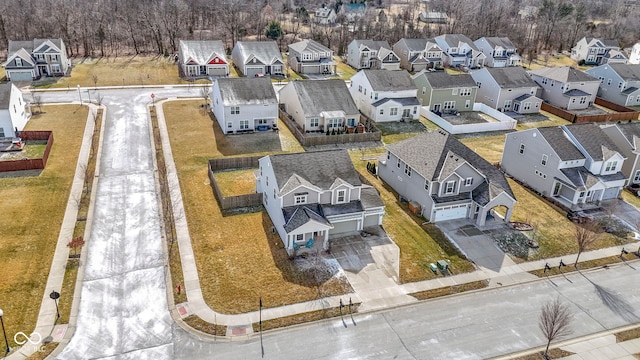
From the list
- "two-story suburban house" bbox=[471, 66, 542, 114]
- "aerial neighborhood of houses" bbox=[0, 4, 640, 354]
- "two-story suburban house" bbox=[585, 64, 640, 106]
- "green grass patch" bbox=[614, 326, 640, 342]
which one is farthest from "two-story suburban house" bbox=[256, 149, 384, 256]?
"two-story suburban house" bbox=[585, 64, 640, 106]

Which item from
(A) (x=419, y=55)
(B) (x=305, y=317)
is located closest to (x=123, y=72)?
(A) (x=419, y=55)

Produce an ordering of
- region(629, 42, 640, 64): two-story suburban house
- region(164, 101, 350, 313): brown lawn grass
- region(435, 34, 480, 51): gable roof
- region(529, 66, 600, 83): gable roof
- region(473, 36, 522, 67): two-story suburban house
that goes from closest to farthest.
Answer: region(164, 101, 350, 313): brown lawn grass < region(529, 66, 600, 83): gable roof < region(435, 34, 480, 51): gable roof < region(473, 36, 522, 67): two-story suburban house < region(629, 42, 640, 64): two-story suburban house

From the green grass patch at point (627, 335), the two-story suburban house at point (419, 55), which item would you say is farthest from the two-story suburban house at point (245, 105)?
the two-story suburban house at point (419, 55)

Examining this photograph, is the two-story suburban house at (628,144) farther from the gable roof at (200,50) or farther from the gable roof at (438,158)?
the gable roof at (200,50)

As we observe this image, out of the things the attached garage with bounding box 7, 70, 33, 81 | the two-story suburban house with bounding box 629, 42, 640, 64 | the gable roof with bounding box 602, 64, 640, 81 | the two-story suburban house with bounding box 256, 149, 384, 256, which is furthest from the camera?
the two-story suburban house with bounding box 629, 42, 640, 64

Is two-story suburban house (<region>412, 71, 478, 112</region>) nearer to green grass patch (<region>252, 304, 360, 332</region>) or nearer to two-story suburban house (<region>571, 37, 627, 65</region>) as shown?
green grass patch (<region>252, 304, 360, 332</region>)

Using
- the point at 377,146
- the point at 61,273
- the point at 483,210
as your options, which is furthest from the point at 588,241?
the point at 61,273
